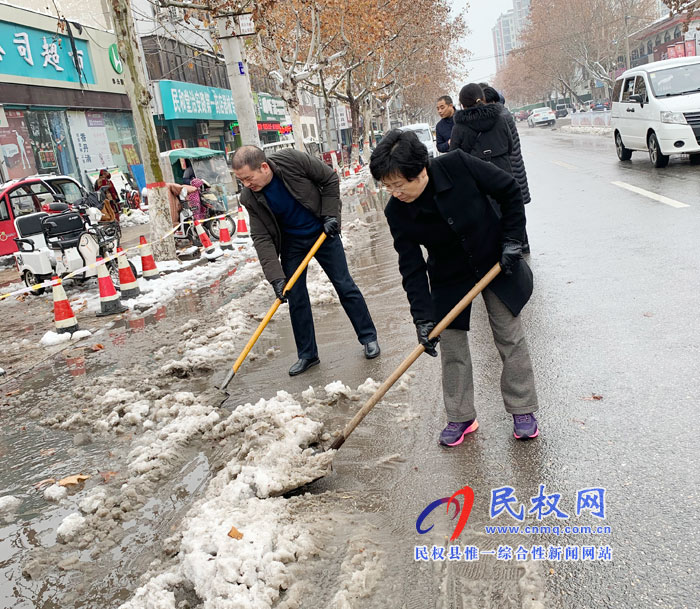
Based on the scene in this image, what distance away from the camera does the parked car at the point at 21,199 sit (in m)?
13.5

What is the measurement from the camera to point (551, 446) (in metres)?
3.39

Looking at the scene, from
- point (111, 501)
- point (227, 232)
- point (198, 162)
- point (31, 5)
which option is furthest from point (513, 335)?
point (31, 5)

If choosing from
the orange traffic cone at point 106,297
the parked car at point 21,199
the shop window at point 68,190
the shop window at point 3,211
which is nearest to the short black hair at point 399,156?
the orange traffic cone at point 106,297

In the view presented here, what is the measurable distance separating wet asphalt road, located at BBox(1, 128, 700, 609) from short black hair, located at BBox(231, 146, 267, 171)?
5.36 ft

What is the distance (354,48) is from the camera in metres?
27.5

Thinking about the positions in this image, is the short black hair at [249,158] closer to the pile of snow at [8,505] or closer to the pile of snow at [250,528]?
the pile of snow at [250,528]

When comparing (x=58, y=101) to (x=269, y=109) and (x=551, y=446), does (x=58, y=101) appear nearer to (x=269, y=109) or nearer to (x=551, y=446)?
(x=551, y=446)

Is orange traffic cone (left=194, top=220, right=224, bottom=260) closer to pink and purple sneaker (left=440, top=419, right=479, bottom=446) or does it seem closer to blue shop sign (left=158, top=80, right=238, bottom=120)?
pink and purple sneaker (left=440, top=419, right=479, bottom=446)

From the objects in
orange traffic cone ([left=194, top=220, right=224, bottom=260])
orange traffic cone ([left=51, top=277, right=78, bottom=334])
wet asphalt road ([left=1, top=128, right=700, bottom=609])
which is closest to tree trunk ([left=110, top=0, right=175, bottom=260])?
orange traffic cone ([left=194, top=220, right=224, bottom=260])

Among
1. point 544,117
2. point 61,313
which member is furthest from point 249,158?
point 544,117

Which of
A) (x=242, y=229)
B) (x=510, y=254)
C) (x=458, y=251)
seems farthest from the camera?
(x=242, y=229)

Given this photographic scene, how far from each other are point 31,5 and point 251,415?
2196 centimetres

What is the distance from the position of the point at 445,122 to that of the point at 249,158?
18.4ft

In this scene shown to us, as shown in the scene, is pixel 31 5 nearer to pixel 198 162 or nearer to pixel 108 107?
pixel 108 107
